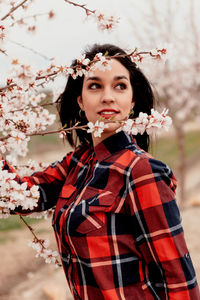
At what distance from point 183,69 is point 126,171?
8239 mm

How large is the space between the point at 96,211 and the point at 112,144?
0.36m

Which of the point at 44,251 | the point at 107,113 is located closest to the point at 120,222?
the point at 107,113

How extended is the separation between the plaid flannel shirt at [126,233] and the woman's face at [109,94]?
133 mm

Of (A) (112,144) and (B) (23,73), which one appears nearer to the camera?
(B) (23,73)

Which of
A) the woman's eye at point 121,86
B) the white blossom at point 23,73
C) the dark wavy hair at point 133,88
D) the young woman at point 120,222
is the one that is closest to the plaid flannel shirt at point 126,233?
the young woman at point 120,222

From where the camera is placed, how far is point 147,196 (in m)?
1.31

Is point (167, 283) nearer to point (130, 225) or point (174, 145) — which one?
point (130, 225)

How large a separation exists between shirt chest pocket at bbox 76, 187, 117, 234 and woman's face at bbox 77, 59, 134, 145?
350 mm

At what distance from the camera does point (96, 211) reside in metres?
1.39

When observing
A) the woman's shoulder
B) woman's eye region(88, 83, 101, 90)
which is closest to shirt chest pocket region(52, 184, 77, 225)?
the woman's shoulder

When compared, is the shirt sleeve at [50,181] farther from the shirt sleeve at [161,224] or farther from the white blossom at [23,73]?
the white blossom at [23,73]

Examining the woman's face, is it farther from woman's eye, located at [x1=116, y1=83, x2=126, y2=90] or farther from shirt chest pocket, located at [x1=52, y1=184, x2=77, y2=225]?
shirt chest pocket, located at [x1=52, y1=184, x2=77, y2=225]

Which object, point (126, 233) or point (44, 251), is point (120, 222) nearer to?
point (126, 233)

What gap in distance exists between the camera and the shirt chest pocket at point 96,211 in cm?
138
